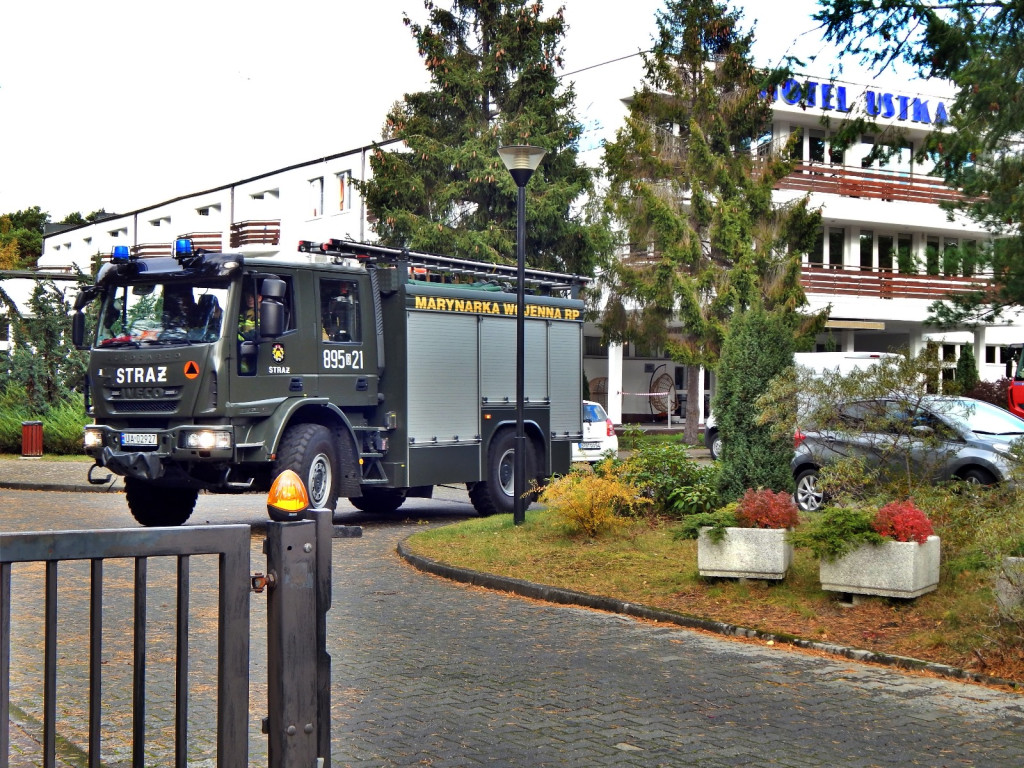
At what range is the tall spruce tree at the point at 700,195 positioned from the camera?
34.4m

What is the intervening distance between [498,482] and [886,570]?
29.1 feet

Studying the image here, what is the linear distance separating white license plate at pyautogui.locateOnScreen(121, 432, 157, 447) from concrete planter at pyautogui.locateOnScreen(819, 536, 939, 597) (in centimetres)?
799

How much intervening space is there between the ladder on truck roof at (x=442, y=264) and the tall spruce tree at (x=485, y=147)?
13.6 m

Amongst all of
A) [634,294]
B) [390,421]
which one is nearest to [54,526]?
[390,421]

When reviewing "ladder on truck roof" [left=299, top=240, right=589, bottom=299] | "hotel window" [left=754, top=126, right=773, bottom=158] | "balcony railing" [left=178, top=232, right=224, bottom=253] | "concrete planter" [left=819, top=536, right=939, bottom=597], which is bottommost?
"concrete planter" [left=819, top=536, right=939, bottom=597]

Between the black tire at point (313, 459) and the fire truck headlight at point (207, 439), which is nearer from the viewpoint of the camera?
the fire truck headlight at point (207, 439)

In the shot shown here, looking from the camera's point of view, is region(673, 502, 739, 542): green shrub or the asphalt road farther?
region(673, 502, 739, 542): green shrub

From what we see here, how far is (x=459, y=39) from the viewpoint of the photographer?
1393 inches

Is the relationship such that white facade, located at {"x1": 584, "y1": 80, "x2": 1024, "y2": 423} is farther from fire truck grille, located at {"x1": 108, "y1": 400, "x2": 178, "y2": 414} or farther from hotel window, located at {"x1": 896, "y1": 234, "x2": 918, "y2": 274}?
fire truck grille, located at {"x1": 108, "y1": 400, "x2": 178, "y2": 414}

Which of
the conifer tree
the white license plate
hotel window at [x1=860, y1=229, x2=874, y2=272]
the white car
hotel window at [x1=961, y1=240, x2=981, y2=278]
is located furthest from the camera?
hotel window at [x1=860, y1=229, x2=874, y2=272]

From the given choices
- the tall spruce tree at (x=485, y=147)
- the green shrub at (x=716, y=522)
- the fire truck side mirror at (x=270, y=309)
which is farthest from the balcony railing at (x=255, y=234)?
the green shrub at (x=716, y=522)

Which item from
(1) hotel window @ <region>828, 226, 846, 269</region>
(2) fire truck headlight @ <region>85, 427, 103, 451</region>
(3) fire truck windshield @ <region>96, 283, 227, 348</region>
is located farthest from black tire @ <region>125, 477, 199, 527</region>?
(1) hotel window @ <region>828, 226, 846, 269</region>

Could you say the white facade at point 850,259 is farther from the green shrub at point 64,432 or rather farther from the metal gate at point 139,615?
the metal gate at point 139,615

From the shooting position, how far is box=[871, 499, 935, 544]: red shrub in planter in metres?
9.24
